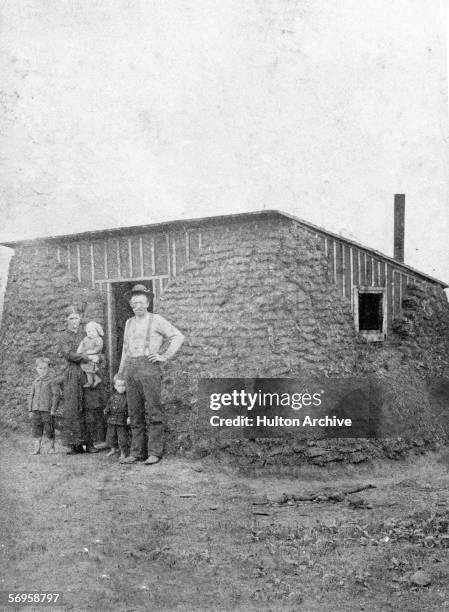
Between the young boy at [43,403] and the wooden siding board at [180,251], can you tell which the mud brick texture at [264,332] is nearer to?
the wooden siding board at [180,251]

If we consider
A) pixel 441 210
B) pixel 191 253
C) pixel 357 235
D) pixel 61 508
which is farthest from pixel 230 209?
pixel 61 508

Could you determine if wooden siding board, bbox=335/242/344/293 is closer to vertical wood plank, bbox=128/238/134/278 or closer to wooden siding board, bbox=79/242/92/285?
vertical wood plank, bbox=128/238/134/278

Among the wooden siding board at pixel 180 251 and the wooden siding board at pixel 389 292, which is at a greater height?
the wooden siding board at pixel 180 251

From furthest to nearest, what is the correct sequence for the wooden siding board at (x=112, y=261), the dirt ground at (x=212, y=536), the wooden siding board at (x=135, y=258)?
1. the wooden siding board at (x=112, y=261)
2. the wooden siding board at (x=135, y=258)
3. the dirt ground at (x=212, y=536)

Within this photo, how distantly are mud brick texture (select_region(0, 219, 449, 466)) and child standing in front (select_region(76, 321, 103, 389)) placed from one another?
0.54 ft

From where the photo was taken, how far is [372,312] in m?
7.98

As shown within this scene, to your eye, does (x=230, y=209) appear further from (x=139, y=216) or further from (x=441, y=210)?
(x=441, y=210)

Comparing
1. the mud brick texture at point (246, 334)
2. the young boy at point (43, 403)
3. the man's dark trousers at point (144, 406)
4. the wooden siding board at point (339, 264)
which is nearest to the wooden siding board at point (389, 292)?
the mud brick texture at point (246, 334)

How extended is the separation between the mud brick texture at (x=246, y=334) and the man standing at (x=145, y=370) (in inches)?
4.8

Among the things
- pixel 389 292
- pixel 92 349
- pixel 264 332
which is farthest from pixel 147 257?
pixel 389 292

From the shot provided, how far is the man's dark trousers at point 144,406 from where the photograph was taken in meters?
6.34

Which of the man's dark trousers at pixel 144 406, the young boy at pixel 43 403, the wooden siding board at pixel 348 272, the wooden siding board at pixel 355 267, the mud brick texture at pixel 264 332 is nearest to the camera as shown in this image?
the mud brick texture at pixel 264 332

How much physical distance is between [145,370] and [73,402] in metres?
0.90

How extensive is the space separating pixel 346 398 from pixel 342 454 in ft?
2.22
